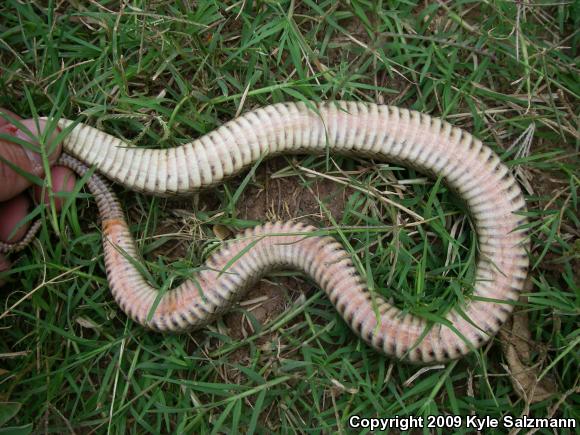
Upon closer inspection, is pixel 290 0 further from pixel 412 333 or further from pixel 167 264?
pixel 412 333

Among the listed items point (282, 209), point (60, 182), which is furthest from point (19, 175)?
point (282, 209)

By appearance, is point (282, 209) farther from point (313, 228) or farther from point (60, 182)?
point (60, 182)

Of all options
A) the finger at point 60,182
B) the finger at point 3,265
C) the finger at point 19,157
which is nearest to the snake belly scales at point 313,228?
the finger at point 60,182

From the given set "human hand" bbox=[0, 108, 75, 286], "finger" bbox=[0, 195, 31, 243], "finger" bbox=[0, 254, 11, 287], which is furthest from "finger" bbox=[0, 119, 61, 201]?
"finger" bbox=[0, 254, 11, 287]

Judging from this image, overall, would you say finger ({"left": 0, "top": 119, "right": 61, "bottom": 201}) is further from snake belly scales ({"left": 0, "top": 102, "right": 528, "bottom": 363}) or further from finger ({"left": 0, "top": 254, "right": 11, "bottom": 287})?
finger ({"left": 0, "top": 254, "right": 11, "bottom": 287})

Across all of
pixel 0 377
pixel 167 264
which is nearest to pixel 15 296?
pixel 0 377

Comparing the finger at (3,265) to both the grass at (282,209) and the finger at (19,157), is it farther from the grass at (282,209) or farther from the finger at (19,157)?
the finger at (19,157)

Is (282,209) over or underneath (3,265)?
over

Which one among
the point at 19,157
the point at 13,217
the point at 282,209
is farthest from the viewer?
the point at 282,209
